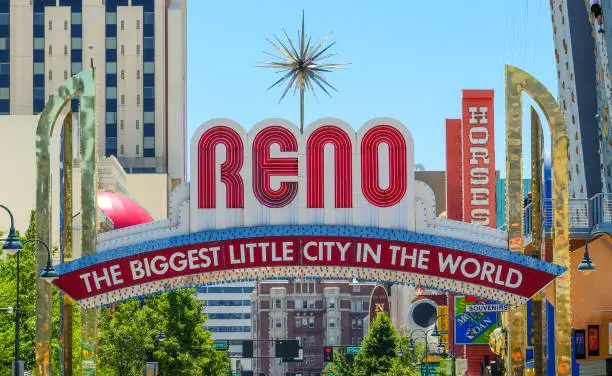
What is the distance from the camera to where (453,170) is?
83062 millimetres

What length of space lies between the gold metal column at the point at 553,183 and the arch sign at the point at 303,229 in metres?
0.39

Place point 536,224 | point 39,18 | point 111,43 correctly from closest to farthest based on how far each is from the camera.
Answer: point 536,224 → point 39,18 → point 111,43

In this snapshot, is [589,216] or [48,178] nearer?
[48,178]

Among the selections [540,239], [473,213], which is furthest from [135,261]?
[473,213]

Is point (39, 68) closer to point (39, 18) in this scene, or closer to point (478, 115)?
point (39, 18)

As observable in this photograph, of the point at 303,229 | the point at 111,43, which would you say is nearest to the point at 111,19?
the point at 111,43

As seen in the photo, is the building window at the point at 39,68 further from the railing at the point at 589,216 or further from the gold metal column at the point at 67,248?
the gold metal column at the point at 67,248

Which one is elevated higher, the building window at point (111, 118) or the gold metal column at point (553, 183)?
the building window at point (111, 118)

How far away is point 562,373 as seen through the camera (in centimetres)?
2770

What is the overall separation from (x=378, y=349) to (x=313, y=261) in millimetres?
77428

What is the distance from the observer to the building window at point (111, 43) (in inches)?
5251

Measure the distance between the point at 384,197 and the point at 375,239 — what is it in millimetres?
1005

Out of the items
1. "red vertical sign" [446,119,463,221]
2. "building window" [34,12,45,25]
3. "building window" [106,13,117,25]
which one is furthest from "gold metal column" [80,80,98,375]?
"building window" [34,12,45,25]

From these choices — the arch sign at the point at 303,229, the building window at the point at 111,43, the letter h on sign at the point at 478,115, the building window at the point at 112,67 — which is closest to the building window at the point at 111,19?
the building window at the point at 111,43
